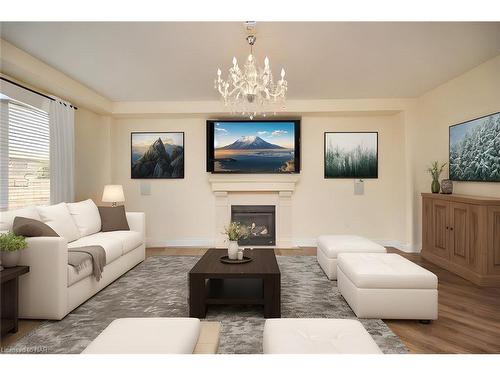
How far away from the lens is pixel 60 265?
2.56 m

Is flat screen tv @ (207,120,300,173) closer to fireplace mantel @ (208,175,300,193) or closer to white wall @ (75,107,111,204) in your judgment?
fireplace mantel @ (208,175,300,193)

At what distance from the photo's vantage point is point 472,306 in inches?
114

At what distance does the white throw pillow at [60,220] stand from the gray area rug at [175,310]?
798mm

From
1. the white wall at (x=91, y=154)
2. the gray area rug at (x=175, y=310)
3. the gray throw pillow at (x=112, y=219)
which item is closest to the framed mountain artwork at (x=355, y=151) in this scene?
the gray area rug at (x=175, y=310)

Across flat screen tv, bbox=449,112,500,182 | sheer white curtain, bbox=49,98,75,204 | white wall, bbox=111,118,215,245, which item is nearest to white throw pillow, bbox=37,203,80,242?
sheer white curtain, bbox=49,98,75,204

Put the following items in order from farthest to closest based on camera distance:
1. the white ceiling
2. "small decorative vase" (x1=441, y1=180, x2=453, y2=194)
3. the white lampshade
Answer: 1. the white lampshade
2. "small decorative vase" (x1=441, y1=180, x2=453, y2=194)
3. the white ceiling

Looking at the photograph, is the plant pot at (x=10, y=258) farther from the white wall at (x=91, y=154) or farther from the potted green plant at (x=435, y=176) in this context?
the potted green plant at (x=435, y=176)

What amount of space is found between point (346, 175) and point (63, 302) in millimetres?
4821

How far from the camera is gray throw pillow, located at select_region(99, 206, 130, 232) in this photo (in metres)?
Result: 4.32

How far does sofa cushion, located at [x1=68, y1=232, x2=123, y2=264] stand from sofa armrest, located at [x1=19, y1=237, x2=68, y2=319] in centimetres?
80

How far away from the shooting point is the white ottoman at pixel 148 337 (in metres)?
1.31

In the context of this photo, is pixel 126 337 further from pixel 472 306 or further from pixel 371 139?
pixel 371 139

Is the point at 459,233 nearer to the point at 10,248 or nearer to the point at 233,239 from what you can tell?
the point at 233,239

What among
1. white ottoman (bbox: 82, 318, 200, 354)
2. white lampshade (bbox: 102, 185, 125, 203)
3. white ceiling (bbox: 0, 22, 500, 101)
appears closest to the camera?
white ottoman (bbox: 82, 318, 200, 354)
